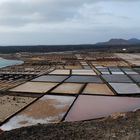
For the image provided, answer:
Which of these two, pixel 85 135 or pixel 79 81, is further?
pixel 79 81

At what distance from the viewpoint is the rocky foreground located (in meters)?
4.88

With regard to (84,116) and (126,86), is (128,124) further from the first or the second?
(126,86)

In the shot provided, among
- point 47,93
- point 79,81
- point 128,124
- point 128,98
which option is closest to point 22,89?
point 47,93

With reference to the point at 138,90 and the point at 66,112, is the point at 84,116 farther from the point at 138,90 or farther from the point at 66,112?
the point at 138,90

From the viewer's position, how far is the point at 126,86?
11.3 metres

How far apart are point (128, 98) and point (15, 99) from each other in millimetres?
3252

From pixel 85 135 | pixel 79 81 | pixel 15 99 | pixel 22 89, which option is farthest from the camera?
pixel 79 81

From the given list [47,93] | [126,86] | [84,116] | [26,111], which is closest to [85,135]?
[84,116]

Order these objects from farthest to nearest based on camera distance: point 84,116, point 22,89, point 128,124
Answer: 1. point 22,89
2. point 84,116
3. point 128,124

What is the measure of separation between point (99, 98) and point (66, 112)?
1.94m

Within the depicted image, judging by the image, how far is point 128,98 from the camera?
9.16 m

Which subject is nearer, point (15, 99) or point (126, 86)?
point (15, 99)

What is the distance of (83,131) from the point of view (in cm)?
520

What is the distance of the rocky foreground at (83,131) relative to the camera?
4879 mm
